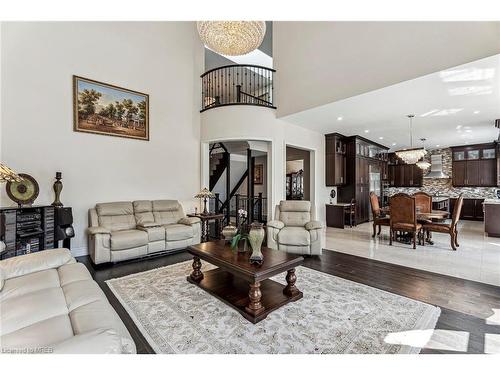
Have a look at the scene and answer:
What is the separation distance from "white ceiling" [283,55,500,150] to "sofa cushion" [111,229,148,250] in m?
4.05

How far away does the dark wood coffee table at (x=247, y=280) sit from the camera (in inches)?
86.7

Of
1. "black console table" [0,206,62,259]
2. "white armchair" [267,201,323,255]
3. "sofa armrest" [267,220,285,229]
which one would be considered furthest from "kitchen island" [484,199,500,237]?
"black console table" [0,206,62,259]

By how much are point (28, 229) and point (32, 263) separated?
6.23 feet

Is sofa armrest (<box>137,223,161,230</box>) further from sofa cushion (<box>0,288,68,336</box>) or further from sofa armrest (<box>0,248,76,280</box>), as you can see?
sofa cushion (<box>0,288,68,336</box>)

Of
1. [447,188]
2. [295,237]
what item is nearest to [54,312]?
[295,237]

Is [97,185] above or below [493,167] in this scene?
below

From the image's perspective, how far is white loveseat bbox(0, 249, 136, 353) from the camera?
1.02m

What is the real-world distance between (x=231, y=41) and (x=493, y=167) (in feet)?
33.8

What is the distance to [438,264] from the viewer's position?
12.3ft

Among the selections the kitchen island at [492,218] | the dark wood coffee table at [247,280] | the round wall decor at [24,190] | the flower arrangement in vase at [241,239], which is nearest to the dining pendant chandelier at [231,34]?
the flower arrangement in vase at [241,239]
